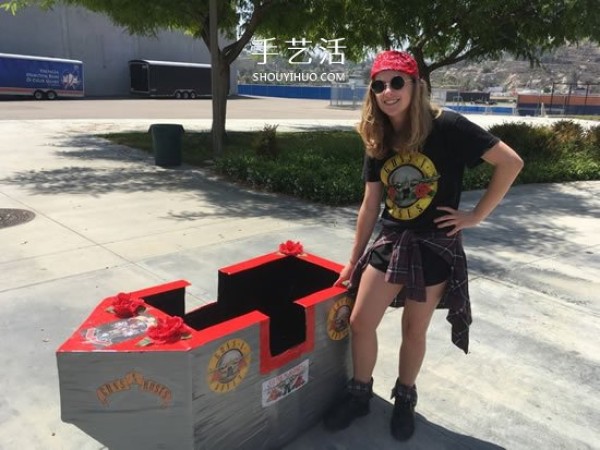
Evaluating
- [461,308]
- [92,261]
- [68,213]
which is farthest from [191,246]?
[461,308]

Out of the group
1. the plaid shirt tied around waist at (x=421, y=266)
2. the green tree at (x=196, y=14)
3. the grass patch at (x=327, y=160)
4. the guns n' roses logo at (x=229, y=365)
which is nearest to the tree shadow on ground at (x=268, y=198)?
the grass patch at (x=327, y=160)

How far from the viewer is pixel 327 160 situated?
1030 centimetres

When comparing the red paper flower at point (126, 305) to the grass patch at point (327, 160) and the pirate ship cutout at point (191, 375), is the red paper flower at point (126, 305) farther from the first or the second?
the grass patch at point (327, 160)

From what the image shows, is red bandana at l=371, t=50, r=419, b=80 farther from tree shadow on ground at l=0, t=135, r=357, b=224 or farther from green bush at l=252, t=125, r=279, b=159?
green bush at l=252, t=125, r=279, b=159

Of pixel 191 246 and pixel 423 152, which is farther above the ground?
pixel 423 152

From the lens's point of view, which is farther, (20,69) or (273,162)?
(20,69)

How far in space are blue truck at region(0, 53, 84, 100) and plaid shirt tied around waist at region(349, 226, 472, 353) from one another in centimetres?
3738

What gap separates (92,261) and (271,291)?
2749 millimetres

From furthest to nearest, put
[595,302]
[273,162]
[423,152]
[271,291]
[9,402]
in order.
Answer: [273,162] → [595,302] → [271,291] → [9,402] → [423,152]

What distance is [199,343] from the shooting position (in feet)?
6.72

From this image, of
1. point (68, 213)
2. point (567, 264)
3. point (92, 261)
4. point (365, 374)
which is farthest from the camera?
point (68, 213)

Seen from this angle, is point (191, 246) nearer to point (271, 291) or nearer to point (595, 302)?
point (271, 291)

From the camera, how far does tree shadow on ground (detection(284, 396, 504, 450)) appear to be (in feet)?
8.74

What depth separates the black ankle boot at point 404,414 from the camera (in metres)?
2.71
